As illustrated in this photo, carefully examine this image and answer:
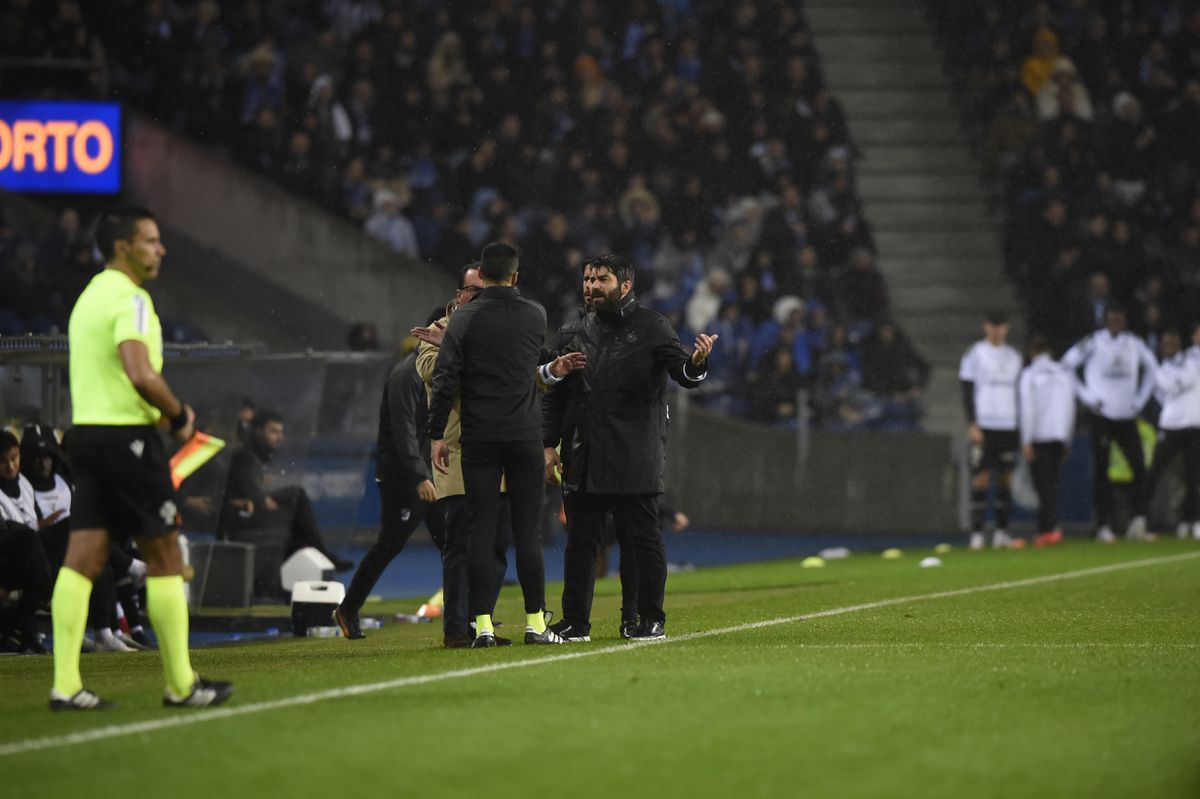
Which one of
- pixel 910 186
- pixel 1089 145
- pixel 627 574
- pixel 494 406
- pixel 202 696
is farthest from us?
pixel 910 186

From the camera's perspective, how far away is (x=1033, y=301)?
26109 millimetres

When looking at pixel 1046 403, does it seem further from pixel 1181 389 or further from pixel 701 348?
pixel 701 348

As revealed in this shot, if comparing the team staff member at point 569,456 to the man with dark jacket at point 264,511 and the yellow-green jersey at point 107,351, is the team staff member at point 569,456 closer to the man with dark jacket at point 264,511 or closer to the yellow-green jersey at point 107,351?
the yellow-green jersey at point 107,351

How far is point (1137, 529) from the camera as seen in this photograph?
72.7ft

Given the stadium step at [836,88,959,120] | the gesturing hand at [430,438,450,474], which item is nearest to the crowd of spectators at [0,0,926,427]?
the stadium step at [836,88,959,120]

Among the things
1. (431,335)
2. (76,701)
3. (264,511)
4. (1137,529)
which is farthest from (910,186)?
(76,701)

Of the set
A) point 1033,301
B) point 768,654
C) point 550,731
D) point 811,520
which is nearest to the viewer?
point 550,731

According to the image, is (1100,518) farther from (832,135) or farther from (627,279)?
(627,279)

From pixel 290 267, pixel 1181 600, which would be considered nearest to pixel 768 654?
pixel 1181 600

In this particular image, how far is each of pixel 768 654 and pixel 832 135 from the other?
1887 centimetres

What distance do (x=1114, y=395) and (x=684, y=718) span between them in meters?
15.7

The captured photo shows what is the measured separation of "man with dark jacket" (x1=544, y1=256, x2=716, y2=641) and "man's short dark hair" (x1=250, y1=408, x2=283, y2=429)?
480 centimetres

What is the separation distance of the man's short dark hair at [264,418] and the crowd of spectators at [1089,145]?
12629mm

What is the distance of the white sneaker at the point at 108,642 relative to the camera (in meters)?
12.6
